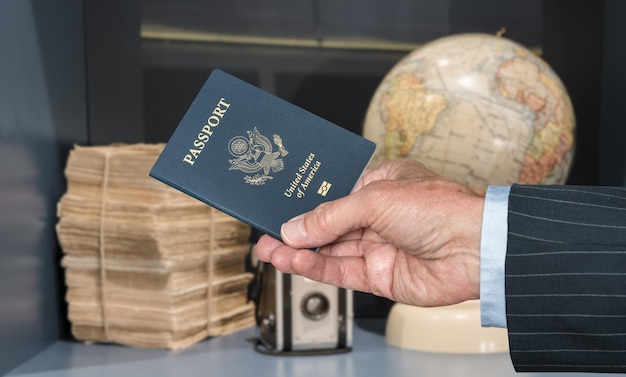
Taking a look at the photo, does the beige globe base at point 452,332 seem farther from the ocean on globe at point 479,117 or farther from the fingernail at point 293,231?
the fingernail at point 293,231

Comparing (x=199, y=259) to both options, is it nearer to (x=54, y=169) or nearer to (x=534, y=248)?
(x=54, y=169)

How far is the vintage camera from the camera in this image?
1.48m

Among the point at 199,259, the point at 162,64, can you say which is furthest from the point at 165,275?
the point at 162,64

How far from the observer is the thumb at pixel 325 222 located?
91 cm

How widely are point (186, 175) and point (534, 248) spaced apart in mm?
380

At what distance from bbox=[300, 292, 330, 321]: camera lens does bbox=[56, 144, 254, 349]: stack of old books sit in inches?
7.4

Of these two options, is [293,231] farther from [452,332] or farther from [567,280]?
[452,332]

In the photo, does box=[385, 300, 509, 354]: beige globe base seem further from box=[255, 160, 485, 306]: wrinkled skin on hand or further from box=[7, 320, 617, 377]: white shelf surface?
box=[255, 160, 485, 306]: wrinkled skin on hand

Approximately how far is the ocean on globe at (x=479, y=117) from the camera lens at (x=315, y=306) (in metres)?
0.28

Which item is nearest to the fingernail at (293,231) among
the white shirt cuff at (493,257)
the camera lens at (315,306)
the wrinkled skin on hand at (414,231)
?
the wrinkled skin on hand at (414,231)

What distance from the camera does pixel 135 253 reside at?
1.50 metres

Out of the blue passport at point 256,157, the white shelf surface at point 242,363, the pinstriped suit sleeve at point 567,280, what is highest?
the blue passport at point 256,157

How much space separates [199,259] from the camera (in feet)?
5.01

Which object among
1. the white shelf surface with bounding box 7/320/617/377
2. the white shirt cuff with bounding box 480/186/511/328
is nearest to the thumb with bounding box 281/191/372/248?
the white shirt cuff with bounding box 480/186/511/328
